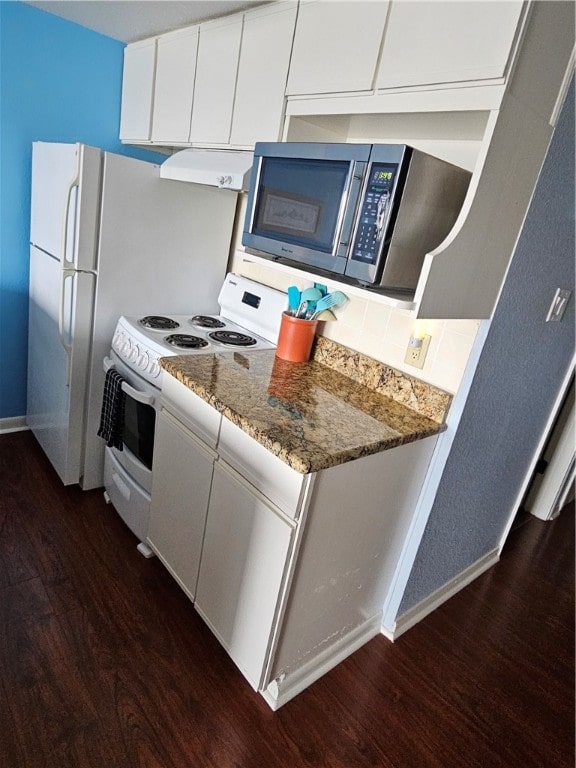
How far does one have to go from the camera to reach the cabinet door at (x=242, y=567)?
1.38 meters

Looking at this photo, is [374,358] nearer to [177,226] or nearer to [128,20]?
[177,226]

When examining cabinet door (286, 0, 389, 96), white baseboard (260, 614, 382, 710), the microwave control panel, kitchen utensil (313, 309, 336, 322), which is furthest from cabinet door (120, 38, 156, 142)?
white baseboard (260, 614, 382, 710)

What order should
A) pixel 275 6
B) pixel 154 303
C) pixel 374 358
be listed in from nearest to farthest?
pixel 275 6
pixel 374 358
pixel 154 303

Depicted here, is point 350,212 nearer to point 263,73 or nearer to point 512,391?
point 263,73

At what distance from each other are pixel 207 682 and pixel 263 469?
2.60ft

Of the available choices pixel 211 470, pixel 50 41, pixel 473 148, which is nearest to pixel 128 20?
pixel 50 41

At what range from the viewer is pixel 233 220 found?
8.04 ft

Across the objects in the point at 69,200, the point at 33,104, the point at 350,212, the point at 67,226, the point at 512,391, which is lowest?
the point at 512,391

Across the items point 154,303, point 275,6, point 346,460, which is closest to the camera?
point 346,460

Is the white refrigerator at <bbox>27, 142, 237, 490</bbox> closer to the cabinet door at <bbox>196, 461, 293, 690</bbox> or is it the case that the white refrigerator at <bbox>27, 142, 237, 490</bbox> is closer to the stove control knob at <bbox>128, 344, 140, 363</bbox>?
the stove control knob at <bbox>128, 344, 140, 363</bbox>

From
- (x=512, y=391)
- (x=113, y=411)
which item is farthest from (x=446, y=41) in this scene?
(x=113, y=411)

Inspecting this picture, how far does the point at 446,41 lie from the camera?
117 cm

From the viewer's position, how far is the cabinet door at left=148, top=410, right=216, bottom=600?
1.67 meters

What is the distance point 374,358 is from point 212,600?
3.45 feet
